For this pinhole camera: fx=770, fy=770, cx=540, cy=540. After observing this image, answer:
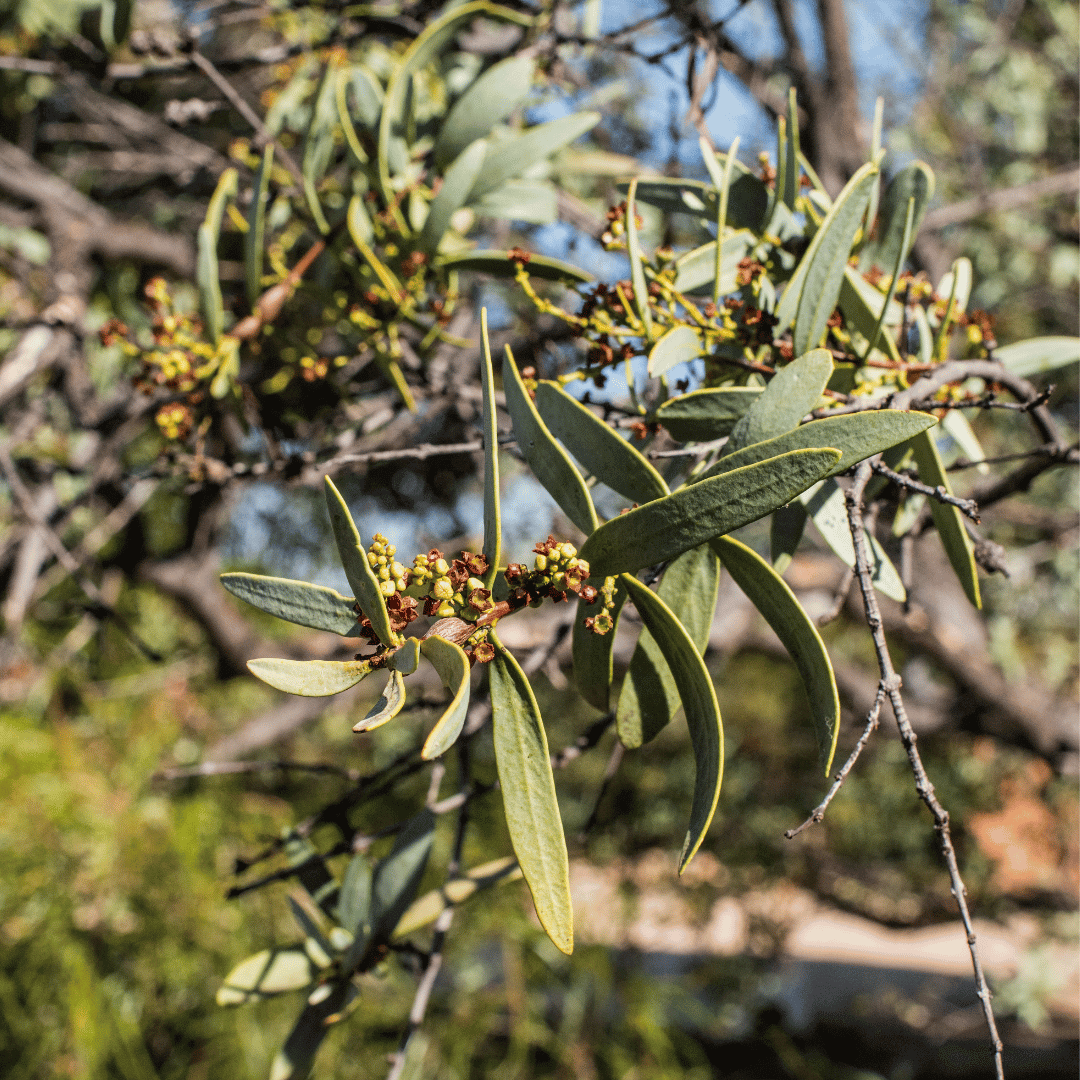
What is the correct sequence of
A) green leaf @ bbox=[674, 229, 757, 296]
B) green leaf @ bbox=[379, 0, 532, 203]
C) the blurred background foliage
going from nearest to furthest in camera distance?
green leaf @ bbox=[674, 229, 757, 296] < green leaf @ bbox=[379, 0, 532, 203] < the blurred background foliage

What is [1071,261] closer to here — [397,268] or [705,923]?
[705,923]

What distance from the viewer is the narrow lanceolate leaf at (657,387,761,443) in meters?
0.40

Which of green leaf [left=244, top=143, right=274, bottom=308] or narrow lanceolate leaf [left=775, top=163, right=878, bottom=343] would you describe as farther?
green leaf [left=244, top=143, right=274, bottom=308]

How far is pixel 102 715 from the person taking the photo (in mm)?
1849

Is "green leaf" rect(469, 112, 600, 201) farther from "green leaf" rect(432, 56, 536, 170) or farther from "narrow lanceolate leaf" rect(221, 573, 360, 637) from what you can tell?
"narrow lanceolate leaf" rect(221, 573, 360, 637)

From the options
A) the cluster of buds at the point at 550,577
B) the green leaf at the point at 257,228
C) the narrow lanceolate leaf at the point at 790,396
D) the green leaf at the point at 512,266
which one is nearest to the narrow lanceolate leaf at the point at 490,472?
the cluster of buds at the point at 550,577

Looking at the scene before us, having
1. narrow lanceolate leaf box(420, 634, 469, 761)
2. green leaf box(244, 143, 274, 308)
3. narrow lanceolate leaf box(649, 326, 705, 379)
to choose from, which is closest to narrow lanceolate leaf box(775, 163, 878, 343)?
narrow lanceolate leaf box(649, 326, 705, 379)

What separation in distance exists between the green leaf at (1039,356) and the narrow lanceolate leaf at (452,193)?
A: 1.37ft

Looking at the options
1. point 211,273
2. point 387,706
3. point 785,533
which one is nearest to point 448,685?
point 387,706

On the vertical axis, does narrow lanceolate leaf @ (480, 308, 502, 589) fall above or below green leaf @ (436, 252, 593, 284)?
below

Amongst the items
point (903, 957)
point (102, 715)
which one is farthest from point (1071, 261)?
point (903, 957)

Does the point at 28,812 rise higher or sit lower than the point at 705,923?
higher

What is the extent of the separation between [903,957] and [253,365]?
563 cm

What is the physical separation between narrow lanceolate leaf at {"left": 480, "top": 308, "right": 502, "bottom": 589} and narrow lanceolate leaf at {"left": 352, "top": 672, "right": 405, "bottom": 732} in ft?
0.19
